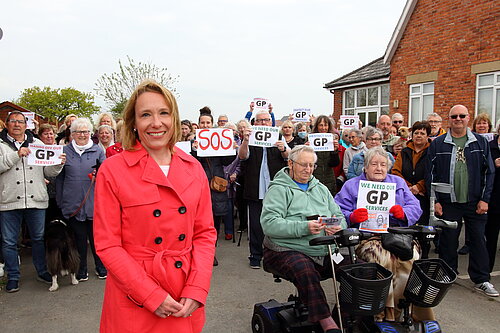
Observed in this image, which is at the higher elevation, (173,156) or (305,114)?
(305,114)

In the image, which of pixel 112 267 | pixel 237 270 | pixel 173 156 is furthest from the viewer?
pixel 237 270

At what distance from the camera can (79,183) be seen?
5.47 metres

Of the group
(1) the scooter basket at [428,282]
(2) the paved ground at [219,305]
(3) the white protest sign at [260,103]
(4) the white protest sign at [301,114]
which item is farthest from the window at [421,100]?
(1) the scooter basket at [428,282]

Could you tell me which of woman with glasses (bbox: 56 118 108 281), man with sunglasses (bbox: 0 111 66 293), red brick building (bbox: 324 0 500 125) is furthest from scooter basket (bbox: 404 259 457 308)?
red brick building (bbox: 324 0 500 125)

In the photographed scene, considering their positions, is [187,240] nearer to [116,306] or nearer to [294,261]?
[116,306]

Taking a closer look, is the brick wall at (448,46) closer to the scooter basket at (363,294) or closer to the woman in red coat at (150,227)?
the scooter basket at (363,294)

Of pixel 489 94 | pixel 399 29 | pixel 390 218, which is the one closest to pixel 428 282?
pixel 390 218

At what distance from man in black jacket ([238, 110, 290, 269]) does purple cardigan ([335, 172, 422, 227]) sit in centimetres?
173

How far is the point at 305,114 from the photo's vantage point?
31.3 feet

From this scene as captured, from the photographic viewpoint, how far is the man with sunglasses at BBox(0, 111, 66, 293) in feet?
16.9

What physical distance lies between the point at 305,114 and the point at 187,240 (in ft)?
25.4

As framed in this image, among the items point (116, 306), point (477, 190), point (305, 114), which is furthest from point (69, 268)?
point (305, 114)

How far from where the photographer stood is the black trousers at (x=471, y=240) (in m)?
5.27

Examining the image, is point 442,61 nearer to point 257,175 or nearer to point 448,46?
point 448,46
